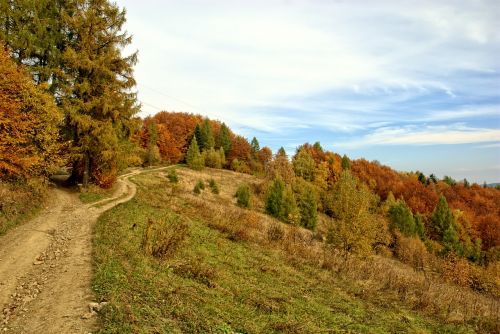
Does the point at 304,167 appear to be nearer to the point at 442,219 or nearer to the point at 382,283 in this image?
the point at 442,219

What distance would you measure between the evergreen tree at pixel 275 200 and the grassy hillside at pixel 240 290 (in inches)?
1086

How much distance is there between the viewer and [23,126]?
55.5ft

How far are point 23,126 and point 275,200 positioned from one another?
35.3 meters

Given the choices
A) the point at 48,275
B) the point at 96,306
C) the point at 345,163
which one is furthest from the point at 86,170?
the point at 345,163

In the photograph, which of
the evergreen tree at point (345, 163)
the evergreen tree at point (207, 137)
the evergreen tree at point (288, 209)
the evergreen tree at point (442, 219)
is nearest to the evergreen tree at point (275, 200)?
the evergreen tree at point (288, 209)

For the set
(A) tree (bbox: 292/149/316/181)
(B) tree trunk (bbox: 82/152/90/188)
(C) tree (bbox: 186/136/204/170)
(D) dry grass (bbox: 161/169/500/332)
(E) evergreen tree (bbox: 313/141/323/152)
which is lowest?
(D) dry grass (bbox: 161/169/500/332)

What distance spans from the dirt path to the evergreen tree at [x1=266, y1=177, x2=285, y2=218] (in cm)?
3292

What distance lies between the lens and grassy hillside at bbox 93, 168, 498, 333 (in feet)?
25.6

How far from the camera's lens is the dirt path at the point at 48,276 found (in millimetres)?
6758

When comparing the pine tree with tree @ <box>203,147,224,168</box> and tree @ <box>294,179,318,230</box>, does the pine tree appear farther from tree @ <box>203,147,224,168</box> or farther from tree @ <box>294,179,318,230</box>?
tree @ <box>294,179,318,230</box>

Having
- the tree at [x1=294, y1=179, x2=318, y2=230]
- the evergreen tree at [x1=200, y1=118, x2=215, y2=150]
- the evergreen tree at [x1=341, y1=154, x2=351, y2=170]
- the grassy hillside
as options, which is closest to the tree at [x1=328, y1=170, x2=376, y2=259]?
the grassy hillside

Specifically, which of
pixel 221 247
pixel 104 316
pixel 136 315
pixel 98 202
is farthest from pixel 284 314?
pixel 98 202

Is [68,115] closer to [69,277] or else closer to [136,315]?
[69,277]

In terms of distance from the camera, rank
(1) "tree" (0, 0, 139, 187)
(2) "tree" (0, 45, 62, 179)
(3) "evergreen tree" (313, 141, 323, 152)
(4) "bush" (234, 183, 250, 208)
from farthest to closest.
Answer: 1. (3) "evergreen tree" (313, 141, 323, 152)
2. (4) "bush" (234, 183, 250, 208)
3. (1) "tree" (0, 0, 139, 187)
4. (2) "tree" (0, 45, 62, 179)
